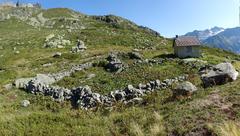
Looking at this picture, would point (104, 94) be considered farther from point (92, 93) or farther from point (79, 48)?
point (79, 48)

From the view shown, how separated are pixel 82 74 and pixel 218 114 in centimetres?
3634

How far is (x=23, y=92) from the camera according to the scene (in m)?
45.9

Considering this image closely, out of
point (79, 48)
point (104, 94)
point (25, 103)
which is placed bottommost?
point (25, 103)

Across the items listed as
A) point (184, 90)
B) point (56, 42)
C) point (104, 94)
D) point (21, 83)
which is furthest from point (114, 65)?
point (56, 42)

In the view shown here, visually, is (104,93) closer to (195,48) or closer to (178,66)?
(178,66)

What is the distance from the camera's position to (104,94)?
135ft

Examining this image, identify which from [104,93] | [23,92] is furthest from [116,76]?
[23,92]

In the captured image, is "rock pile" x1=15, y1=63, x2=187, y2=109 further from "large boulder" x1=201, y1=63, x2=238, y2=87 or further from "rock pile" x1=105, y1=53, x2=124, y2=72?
"rock pile" x1=105, y1=53, x2=124, y2=72

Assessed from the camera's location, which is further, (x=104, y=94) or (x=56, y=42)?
(x=56, y=42)

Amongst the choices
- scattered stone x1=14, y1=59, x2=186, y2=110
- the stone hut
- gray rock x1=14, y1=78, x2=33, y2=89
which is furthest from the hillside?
the stone hut

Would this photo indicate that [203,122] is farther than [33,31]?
No

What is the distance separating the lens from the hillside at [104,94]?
790 inches

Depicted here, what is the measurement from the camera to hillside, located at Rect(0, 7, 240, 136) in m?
20.1

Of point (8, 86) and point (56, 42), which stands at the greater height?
point (56, 42)
